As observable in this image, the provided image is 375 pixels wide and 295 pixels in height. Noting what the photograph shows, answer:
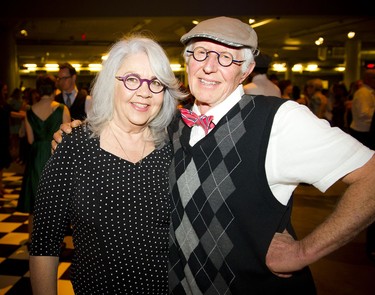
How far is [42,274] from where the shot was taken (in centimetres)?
161

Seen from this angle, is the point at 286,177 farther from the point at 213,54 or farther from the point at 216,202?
the point at 213,54

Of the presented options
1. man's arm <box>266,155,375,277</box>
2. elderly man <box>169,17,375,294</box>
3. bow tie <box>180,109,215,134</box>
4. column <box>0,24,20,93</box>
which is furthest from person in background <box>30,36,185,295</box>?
column <box>0,24,20,93</box>

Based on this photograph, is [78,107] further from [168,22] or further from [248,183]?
[168,22]

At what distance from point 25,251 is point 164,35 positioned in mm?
10314

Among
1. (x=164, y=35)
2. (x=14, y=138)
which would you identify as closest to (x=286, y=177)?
(x=14, y=138)

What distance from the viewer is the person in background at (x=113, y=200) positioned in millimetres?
1585

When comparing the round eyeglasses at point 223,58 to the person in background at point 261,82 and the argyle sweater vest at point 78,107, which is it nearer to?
the person in background at point 261,82

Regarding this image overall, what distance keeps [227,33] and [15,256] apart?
3530 mm

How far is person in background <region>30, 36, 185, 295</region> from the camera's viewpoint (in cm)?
158

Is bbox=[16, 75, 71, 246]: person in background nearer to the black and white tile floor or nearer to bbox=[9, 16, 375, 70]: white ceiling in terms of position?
the black and white tile floor

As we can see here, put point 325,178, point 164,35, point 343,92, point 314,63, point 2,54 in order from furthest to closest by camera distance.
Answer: point 314,63, point 164,35, point 2,54, point 343,92, point 325,178

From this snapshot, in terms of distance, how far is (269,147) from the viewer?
4.61 feet

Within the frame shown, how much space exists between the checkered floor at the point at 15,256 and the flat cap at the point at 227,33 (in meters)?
2.55

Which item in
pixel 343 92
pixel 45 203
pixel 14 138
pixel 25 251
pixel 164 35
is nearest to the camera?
pixel 45 203
